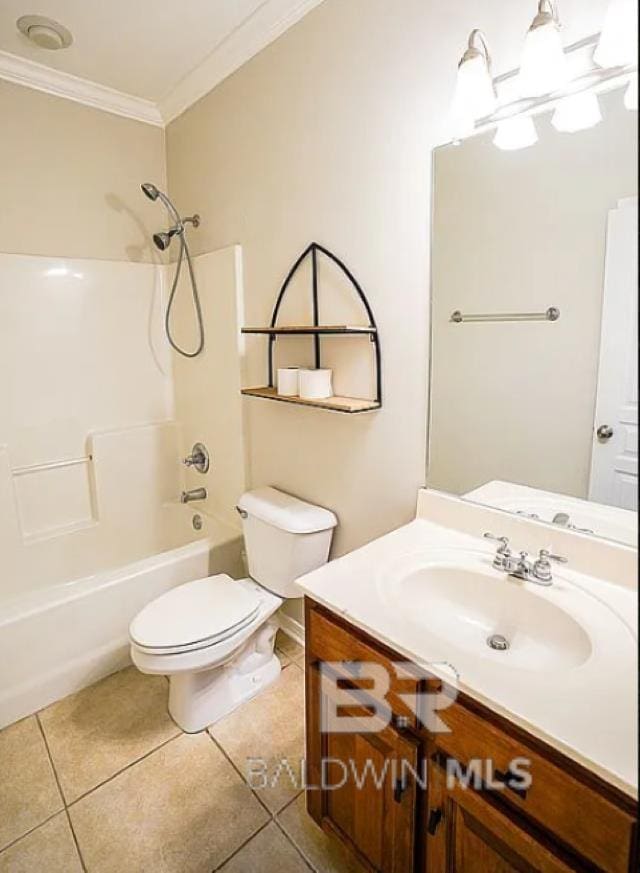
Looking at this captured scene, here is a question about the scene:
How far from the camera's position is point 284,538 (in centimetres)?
185

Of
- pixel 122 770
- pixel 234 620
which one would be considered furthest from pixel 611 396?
pixel 122 770

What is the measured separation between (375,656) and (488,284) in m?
1.01

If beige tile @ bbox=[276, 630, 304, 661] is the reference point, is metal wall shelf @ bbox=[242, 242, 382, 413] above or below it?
above

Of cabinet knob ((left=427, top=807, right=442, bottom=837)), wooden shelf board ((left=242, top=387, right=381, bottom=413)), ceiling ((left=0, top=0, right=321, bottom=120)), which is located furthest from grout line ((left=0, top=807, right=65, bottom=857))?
ceiling ((left=0, top=0, right=321, bottom=120))

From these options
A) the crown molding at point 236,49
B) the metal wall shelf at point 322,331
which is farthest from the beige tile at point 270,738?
the crown molding at point 236,49

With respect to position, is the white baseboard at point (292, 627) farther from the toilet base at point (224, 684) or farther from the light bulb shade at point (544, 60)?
the light bulb shade at point (544, 60)

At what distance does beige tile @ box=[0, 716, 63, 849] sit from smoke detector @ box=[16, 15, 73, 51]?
258cm

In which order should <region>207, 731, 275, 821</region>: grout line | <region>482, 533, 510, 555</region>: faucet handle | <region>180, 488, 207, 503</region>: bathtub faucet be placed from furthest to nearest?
<region>180, 488, 207, 503</region>: bathtub faucet, <region>207, 731, 275, 821</region>: grout line, <region>482, 533, 510, 555</region>: faucet handle

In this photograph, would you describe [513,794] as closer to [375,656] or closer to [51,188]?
[375,656]

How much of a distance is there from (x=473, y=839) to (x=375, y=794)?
25 centimetres

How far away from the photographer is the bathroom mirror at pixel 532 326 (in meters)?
1.09

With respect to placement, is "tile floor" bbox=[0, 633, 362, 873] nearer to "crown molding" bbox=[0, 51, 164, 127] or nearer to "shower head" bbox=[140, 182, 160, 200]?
"shower head" bbox=[140, 182, 160, 200]

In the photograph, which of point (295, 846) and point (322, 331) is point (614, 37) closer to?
point (322, 331)

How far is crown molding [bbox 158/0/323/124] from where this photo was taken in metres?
1.72
